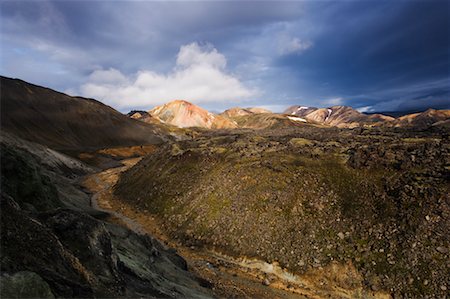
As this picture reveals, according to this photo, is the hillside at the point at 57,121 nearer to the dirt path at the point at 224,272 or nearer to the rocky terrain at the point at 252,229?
the dirt path at the point at 224,272

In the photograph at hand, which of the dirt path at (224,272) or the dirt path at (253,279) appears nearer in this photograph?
the dirt path at (253,279)

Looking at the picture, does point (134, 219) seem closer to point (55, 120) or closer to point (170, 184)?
point (170, 184)

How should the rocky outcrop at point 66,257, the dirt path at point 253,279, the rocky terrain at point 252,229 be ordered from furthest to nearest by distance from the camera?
the dirt path at point 253,279 → the rocky terrain at point 252,229 → the rocky outcrop at point 66,257

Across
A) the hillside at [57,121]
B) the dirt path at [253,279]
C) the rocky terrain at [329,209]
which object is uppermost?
the hillside at [57,121]

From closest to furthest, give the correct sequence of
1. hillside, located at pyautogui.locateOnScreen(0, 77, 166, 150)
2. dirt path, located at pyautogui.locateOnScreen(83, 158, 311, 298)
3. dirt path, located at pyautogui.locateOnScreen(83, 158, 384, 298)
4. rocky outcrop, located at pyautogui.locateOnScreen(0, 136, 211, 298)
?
rocky outcrop, located at pyautogui.locateOnScreen(0, 136, 211, 298)
dirt path, located at pyautogui.locateOnScreen(83, 158, 384, 298)
dirt path, located at pyautogui.locateOnScreen(83, 158, 311, 298)
hillside, located at pyautogui.locateOnScreen(0, 77, 166, 150)

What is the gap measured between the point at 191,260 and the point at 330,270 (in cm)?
1250

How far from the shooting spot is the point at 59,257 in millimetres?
11195

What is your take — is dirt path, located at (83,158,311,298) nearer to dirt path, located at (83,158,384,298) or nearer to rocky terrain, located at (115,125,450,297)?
dirt path, located at (83,158,384,298)

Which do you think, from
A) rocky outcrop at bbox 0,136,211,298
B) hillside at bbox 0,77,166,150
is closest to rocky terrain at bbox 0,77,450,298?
rocky outcrop at bbox 0,136,211,298

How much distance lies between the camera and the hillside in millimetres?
139125

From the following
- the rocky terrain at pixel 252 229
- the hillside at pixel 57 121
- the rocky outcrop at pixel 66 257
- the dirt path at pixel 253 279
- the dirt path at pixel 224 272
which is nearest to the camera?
the rocky outcrop at pixel 66 257

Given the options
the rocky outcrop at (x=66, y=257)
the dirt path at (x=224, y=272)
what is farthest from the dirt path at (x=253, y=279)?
the rocky outcrop at (x=66, y=257)

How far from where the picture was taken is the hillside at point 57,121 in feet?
456

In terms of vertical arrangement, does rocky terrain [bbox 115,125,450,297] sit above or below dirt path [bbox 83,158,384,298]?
above
